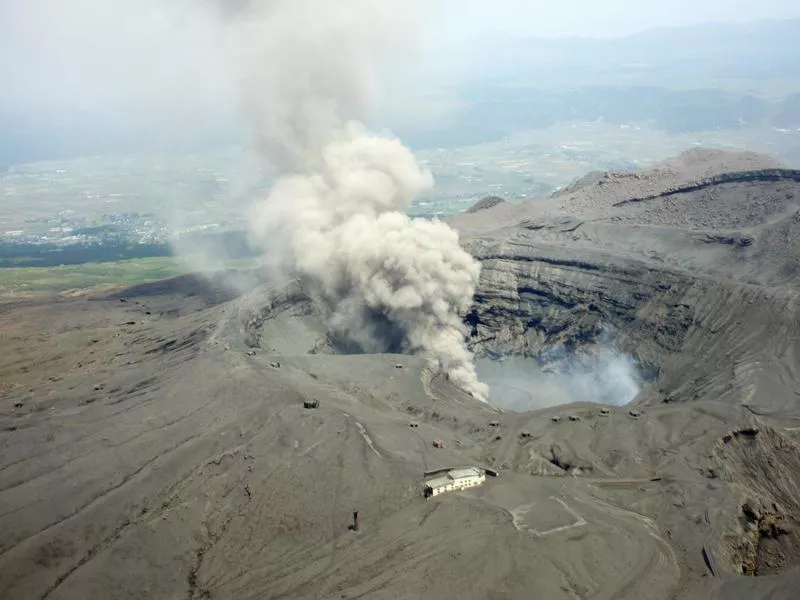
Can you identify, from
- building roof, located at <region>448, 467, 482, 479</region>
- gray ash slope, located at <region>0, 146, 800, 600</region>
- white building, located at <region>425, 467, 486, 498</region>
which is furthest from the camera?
building roof, located at <region>448, 467, 482, 479</region>

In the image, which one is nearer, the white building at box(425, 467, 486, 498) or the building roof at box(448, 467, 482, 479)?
the white building at box(425, 467, 486, 498)

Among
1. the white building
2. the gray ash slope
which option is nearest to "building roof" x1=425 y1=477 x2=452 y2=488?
the white building

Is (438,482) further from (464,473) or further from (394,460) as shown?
(394,460)

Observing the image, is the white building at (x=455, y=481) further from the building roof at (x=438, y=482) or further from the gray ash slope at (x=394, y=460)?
the gray ash slope at (x=394, y=460)

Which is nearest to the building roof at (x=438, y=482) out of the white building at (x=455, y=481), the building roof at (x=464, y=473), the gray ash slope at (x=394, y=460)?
the white building at (x=455, y=481)

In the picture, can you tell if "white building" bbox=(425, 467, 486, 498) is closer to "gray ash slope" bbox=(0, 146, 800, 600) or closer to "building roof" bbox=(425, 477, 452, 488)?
"building roof" bbox=(425, 477, 452, 488)

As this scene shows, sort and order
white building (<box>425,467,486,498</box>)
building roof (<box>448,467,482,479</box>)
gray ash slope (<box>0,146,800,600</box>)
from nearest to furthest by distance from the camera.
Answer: gray ash slope (<box>0,146,800,600</box>)
white building (<box>425,467,486,498</box>)
building roof (<box>448,467,482,479</box>)

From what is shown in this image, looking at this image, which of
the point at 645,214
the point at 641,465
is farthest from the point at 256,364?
the point at 645,214
